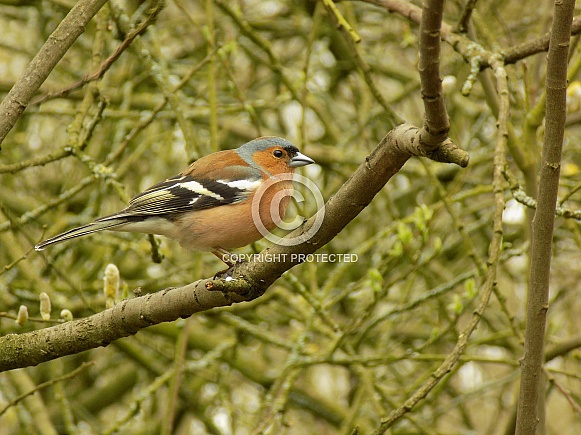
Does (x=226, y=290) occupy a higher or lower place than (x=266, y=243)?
lower

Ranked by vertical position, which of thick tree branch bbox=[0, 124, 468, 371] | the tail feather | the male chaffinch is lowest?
thick tree branch bbox=[0, 124, 468, 371]

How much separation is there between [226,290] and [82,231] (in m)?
1.63

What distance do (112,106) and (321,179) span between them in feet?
7.47

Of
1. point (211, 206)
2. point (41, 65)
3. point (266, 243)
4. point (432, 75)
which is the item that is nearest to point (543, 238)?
point (432, 75)

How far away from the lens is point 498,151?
11.3ft

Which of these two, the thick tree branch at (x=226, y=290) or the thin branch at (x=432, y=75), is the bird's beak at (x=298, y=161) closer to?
the thick tree branch at (x=226, y=290)

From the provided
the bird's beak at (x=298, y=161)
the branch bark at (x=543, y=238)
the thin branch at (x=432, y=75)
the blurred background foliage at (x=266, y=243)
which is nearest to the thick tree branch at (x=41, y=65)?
the blurred background foliage at (x=266, y=243)

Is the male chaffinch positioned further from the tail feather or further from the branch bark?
the branch bark

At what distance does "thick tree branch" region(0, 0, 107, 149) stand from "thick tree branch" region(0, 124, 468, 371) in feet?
2.97

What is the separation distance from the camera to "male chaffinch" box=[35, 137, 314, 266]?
4.58m

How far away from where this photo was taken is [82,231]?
4270 millimetres

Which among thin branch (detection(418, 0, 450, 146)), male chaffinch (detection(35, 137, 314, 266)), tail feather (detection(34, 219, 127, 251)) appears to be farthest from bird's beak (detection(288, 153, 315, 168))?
thin branch (detection(418, 0, 450, 146))

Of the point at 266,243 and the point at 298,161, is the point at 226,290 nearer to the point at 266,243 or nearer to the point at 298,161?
the point at 298,161

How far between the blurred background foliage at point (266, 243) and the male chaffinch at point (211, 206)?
190mm
